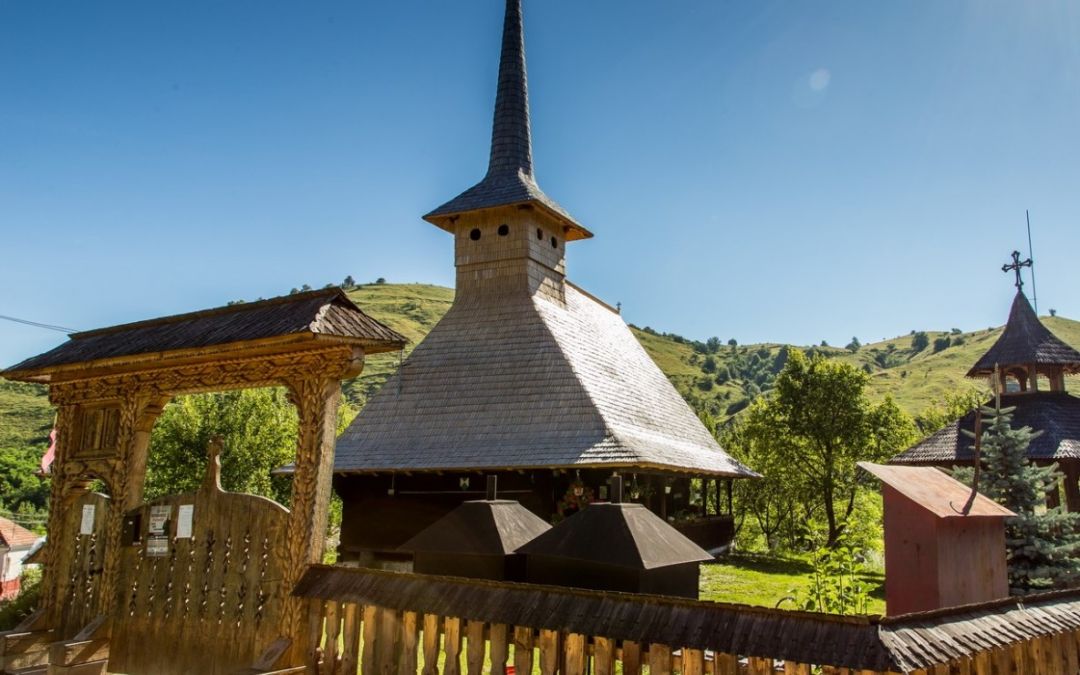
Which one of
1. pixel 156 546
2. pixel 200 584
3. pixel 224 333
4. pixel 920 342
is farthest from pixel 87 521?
pixel 920 342

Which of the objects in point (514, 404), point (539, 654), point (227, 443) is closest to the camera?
point (539, 654)

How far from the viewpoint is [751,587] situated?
1741 centimetres

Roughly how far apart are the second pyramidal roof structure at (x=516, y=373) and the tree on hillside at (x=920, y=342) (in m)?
124

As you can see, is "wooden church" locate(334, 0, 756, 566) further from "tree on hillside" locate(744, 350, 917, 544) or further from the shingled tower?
the shingled tower

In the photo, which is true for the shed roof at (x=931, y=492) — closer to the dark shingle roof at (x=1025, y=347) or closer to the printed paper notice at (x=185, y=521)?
the printed paper notice at (x=185, y=521)

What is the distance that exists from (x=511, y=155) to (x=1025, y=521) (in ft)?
57.0

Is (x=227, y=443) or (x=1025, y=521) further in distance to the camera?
(x=227, y=443)

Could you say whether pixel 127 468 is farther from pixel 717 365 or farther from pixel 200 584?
pixel 717 365

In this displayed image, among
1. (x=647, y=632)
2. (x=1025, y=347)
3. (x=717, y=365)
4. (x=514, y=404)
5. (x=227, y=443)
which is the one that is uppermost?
(x=717, y=365)

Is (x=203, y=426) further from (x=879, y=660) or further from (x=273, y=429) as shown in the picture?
(x=879, y=660)

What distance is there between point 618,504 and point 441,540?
1.99m

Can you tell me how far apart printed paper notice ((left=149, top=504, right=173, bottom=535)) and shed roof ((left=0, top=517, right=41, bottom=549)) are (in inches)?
1362

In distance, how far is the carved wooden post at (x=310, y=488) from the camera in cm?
790

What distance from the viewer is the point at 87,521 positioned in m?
9.90
